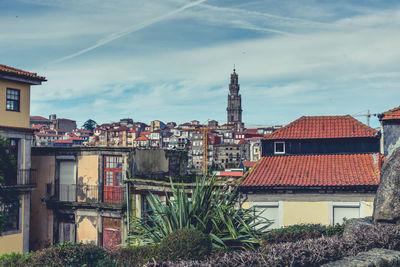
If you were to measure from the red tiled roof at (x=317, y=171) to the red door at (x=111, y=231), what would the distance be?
907cm

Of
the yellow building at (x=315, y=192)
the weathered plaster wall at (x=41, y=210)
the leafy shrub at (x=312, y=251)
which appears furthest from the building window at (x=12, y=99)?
the leafy shrub at (x=312, y=251)

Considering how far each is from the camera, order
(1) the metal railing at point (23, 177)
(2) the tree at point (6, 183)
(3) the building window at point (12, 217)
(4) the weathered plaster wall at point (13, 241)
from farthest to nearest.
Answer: (1) the metal railing at point (23, 177), (3) the building window at point (12, 217), (4) the weathered plaster wall at point (13, 241), (2) the tree at point (6, 183)

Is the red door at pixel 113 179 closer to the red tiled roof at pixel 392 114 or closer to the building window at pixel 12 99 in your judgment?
the building window at pixel 12 99

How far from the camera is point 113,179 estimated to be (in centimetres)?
2736

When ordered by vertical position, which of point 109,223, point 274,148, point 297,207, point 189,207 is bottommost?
point 109,223

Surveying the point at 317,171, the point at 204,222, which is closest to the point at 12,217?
the point at 317,171

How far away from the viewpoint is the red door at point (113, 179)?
2719cm

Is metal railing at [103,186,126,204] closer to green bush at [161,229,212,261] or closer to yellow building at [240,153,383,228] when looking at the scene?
yellow building at [240,153,383,228]

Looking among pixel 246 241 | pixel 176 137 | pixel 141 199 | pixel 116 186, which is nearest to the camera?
pixel 246 241

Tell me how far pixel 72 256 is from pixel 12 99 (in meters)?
17.5

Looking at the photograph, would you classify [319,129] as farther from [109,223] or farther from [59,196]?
[59,196]

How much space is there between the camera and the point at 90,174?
28.1 meters

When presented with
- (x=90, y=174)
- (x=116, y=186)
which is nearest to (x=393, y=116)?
(x=116, y=186)

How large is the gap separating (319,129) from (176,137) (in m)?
154
